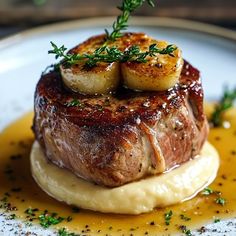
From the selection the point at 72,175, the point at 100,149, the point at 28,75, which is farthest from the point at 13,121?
the point at 100,149

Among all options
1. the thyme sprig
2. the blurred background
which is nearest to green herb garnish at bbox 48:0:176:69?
the thyme sprig

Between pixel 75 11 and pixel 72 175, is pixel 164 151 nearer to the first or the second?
pixel 72 175

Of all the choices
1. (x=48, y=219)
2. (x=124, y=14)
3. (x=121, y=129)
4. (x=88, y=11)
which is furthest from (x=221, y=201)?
(x=88, y=11)

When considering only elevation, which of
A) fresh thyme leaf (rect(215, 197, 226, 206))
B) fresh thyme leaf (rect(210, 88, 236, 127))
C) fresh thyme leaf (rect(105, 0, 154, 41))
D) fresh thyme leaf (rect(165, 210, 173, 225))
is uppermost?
fresh thyme leaf (rect(105, 0, 154, 41))

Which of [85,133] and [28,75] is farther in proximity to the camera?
[28,75]

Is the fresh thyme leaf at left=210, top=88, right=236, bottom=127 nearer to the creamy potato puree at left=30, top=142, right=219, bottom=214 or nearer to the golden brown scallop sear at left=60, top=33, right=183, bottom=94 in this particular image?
the creamy potato puree at left=30, top=142, right=219, bottom=214

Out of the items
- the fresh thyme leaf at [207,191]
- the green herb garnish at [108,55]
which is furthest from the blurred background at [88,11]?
the fresh thyme leaf at [207,191]
